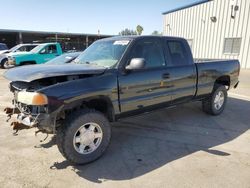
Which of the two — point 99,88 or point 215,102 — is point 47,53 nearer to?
point 215,102

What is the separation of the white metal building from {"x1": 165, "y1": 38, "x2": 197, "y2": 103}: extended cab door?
44.4ft

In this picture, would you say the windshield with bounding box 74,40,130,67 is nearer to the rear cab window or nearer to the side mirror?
the side mirror

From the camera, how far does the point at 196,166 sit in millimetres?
3467

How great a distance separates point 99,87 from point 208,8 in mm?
18952

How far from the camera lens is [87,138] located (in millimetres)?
3490

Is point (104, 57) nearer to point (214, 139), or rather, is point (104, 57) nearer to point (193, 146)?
point (193, 146)

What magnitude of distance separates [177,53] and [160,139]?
1.82 metres

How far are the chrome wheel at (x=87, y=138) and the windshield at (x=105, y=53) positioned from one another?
3.47ft

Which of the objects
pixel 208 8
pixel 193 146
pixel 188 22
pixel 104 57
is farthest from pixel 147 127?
pixel 188 22

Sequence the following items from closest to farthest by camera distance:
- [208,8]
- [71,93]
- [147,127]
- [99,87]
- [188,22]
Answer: [71,93] → [99,87] → [147,127] → [208,8] → [188,22]

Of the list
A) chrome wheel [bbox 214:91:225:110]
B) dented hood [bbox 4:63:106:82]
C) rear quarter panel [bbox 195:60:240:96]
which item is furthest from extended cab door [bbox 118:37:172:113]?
chrome wheel [bbox 214:91:225:110]

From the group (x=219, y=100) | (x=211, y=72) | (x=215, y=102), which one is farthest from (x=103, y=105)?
(x=219, y=100)

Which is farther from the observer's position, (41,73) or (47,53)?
(47,53)

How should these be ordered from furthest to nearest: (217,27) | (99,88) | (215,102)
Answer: (217,27) → (215,102) → (99,88)
